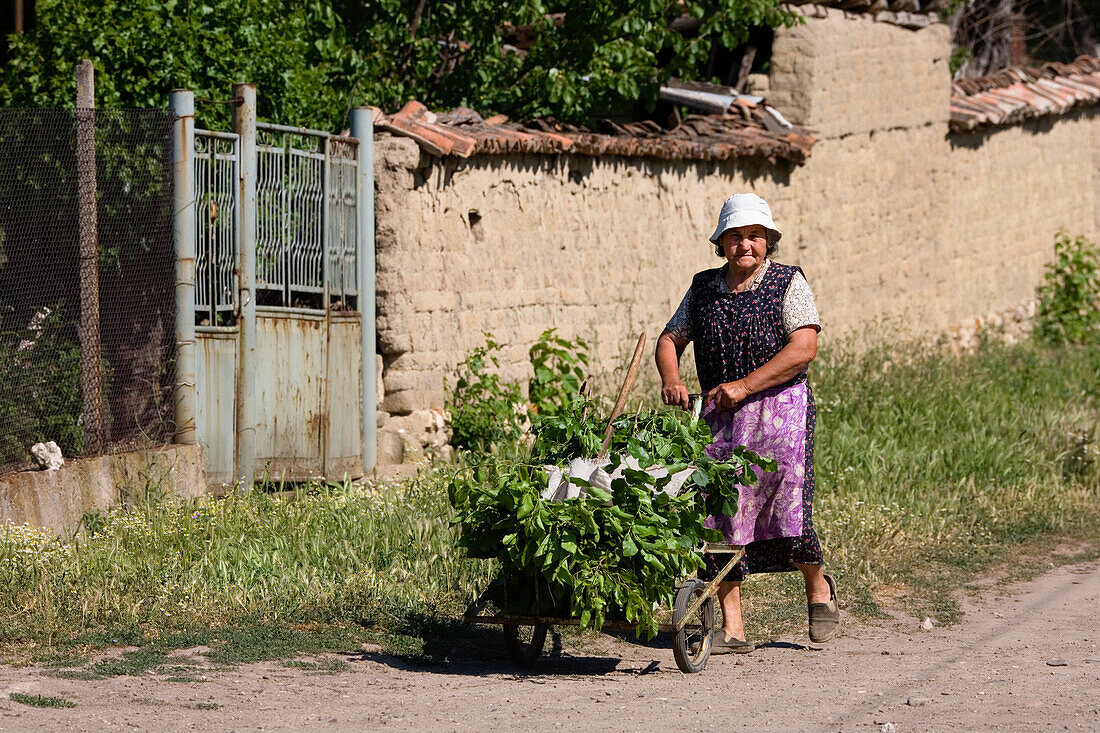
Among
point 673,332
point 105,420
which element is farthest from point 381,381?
point 673,332

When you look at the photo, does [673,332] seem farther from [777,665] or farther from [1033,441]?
[1033,441]

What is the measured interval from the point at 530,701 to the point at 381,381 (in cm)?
369

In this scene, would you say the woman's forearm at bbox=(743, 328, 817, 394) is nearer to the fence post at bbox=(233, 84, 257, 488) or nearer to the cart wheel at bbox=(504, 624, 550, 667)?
the cart wheel at bbox=(504, 624, 550, 667)

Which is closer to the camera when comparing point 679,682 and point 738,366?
point 679,682

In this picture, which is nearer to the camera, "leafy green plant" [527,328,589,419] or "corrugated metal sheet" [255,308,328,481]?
"corrugated metal sheet" [255,308,328,481]

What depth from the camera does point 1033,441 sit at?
953cm

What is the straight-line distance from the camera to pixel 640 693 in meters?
4.88

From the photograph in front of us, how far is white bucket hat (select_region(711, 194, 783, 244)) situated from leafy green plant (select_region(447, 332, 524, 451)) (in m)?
3.10

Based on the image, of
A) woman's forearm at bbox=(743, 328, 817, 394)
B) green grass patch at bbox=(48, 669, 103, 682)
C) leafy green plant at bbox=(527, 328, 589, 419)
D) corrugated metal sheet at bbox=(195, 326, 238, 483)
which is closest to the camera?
green grass patch at bbox=(48, 669, 103, 682)

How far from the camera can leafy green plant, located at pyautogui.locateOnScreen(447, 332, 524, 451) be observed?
330 inches

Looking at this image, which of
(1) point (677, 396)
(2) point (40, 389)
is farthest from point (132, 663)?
(1) point (677, 396)

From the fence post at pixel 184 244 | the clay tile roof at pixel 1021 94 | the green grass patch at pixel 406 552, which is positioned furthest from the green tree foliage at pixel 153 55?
the clay tile roof at pixel 1021 94

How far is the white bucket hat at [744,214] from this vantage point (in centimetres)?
547

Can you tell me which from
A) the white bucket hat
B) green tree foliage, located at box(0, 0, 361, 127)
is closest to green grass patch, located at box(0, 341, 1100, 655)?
the white bucket hat
